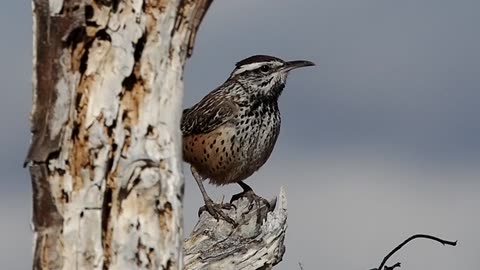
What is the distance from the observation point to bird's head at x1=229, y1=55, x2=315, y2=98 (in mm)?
8578

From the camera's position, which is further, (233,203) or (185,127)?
(185,127)

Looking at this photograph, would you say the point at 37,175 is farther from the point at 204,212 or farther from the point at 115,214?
the point at 204,212

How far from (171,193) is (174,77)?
30 cm

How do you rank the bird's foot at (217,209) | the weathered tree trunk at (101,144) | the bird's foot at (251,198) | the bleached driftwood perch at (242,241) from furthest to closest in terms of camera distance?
the bird's foot at (251,198) → the bird's foot at (217,209) → the bleached driftwood perch at (242,241) → the weathered tree trunk at (101,144)

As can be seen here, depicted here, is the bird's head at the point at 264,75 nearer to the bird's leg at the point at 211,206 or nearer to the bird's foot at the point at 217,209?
the bird's leg at the point at 211,206

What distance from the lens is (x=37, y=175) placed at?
9.86ft

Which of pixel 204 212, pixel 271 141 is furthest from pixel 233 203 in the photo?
pixel 271 141

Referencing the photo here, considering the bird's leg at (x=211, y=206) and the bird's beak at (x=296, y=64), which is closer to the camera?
the bird's leg at (x=211, y=206)

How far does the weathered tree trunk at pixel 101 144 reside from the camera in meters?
3.01

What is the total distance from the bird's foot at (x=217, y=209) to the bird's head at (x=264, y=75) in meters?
1.57

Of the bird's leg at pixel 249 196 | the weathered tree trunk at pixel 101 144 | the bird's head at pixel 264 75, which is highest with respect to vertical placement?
the weathered tree trunk at pixel 101 144

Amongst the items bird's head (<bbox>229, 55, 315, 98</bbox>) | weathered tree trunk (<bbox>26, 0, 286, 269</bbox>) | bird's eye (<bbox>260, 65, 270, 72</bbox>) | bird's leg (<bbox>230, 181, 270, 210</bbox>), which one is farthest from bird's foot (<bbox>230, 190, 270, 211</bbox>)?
weathered tree trunk (<bbox>26, 0, 286, 269</bbox>)

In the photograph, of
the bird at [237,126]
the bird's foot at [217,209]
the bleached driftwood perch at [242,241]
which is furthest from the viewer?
the bird at [237,126]

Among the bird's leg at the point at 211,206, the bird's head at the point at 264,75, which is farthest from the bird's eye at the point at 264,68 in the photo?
the bird's leg at the point at 211,206
